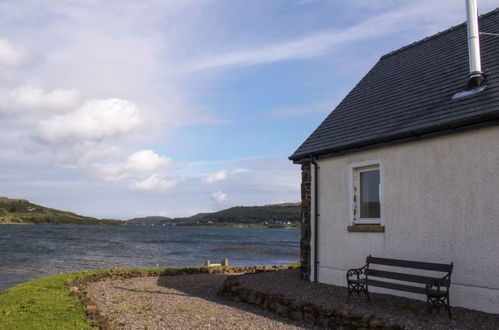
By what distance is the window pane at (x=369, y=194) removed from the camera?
10164mm

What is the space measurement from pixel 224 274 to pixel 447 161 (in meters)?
10.3

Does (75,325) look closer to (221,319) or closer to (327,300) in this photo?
(221,319)

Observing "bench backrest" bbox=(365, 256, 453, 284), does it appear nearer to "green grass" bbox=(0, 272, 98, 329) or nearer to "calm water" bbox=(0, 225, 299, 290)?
"green grass" bbox=(0, 272, 98, 329)

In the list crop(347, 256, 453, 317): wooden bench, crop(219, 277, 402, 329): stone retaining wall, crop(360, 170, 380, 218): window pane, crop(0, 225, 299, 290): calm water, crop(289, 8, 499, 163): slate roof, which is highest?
crop(289, 8, 499, 163): slate roof

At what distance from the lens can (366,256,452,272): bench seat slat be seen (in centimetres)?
778

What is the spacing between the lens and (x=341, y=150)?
10734 mm

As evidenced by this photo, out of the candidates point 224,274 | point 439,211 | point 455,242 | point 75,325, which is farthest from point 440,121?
point 224,274

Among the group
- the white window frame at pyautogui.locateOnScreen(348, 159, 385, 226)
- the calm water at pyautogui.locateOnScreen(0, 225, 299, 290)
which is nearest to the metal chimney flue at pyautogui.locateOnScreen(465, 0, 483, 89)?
the white window frame at pyautogui.locateOnScreen(348, 159, 385, 226)

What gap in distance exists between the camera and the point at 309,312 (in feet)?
26.1

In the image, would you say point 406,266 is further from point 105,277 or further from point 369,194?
point 105,277

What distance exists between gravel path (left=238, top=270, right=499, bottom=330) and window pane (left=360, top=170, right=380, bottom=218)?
77.9 inches

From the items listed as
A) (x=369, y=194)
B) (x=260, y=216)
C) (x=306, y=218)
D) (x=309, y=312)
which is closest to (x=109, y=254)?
(x=306, y=218)

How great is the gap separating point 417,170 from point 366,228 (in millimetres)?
1944

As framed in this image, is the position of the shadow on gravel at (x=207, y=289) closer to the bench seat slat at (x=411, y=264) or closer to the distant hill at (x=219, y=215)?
the bench seat slat at (x=411, y=264)
